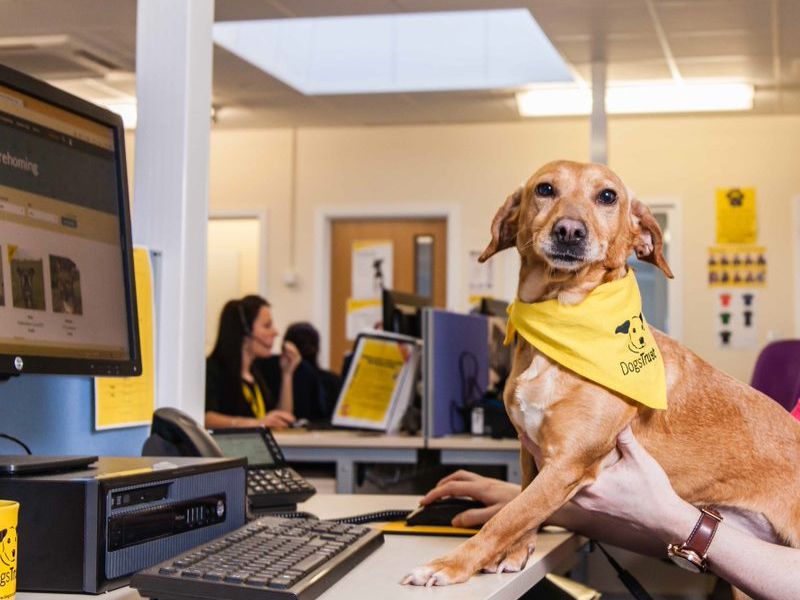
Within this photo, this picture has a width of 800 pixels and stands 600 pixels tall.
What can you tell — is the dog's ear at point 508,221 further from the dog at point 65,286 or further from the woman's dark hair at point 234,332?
the woman's dark hair at point 234,332

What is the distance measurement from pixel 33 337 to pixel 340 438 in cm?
287

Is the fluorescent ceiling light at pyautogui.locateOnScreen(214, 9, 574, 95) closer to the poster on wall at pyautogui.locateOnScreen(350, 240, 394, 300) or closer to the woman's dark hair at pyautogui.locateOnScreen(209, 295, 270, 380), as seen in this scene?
the poster on wall at pyautogui.locateOnScreen(350, 240, 394, 300)

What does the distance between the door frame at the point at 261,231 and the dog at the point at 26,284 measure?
21.6 feet

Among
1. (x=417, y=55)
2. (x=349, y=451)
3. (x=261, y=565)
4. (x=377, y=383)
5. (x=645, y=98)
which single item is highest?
(x=417, y=55)

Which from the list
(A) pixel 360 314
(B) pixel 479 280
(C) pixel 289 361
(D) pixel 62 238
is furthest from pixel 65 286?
(A) pixel 360 314

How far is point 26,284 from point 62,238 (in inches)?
3.8

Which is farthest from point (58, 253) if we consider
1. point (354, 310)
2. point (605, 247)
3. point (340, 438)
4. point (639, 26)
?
point (354, 310)

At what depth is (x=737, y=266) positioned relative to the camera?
701 cm

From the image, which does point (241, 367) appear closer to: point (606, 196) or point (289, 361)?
point (289, 361)

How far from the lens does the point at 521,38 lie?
6.39 meters

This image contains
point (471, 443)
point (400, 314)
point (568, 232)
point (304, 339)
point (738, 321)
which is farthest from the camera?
point (738, 321)

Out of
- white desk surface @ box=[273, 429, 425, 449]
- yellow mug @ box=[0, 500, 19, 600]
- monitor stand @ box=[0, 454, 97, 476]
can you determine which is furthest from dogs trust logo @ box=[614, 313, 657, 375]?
white desk surface @ box=[273, 429, 425, 449]

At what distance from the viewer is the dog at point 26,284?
3.76ft

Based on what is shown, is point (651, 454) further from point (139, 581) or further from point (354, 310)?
point (354, 310)
